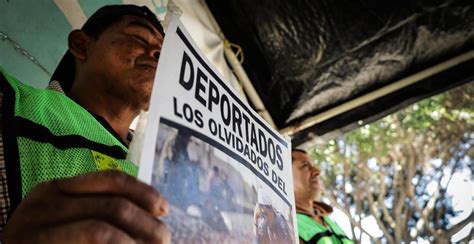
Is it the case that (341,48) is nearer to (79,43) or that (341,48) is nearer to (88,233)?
(79,43)

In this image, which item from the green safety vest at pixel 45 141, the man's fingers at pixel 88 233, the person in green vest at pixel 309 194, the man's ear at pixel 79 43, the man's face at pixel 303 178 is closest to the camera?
the man's fingers at pixel 88 233

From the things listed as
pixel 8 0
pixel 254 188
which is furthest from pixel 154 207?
pixel 8 0

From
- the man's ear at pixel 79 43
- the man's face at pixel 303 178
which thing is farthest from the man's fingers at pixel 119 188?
the man's face at pixel 303 178

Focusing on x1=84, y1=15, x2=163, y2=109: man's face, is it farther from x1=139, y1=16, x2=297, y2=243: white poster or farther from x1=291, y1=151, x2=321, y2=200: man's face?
x1=291, y1=151, x2=321, y2=200: man's face

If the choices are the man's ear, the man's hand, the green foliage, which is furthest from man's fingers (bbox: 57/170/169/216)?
the green foliage

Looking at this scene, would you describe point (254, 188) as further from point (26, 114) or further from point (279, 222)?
point (26, 114)

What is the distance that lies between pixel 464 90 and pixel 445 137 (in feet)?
2.34

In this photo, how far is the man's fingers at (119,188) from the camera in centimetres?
32

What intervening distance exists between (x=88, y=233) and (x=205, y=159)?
0.21 meters

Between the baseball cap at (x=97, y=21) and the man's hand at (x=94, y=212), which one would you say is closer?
the man's hand at (x=94, y=212)

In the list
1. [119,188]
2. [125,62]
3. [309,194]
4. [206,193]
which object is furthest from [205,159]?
[309,194]

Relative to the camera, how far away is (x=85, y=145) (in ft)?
2.07

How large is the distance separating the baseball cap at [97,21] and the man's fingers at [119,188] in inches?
28.0

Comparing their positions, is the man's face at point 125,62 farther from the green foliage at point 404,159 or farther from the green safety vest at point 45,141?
the green foliage at point 404,159
